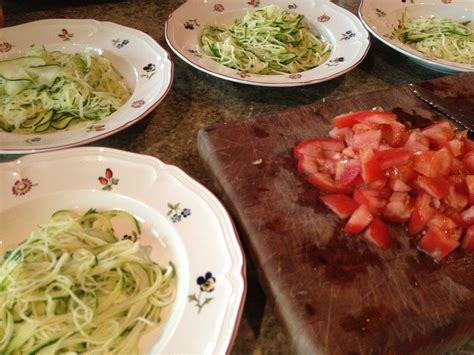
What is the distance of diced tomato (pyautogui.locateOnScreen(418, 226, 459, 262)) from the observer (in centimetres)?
129

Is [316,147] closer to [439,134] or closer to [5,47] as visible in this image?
[439,134]

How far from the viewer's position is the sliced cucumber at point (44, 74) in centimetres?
182

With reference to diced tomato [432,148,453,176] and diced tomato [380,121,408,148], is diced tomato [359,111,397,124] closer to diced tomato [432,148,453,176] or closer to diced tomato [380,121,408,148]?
diced tomato [380,121,408,148]

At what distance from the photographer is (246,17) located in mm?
2299

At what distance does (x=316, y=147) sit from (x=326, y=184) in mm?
151

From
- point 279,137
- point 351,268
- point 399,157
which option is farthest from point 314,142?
point 351,268

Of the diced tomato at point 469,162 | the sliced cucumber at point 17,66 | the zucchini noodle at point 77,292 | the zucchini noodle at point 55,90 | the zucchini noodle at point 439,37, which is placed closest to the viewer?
the zucchini noodle at point 77,292

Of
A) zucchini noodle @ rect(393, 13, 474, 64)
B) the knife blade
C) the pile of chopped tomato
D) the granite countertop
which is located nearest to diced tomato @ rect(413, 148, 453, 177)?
the pile of chopped tomato

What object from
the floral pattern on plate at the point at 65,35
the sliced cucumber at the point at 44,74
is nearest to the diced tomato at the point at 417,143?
the sliced cucumber at the point at 44,74

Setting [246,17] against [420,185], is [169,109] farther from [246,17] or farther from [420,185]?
[420,185]

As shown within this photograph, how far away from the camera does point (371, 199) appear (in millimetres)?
1379

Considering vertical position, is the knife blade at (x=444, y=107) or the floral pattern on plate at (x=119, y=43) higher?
the knife blade at (x=444, y=107)

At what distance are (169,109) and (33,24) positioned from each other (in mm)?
742

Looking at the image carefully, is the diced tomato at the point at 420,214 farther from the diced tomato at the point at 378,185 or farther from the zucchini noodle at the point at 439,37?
the zucchini noodle at the point at 439,37
